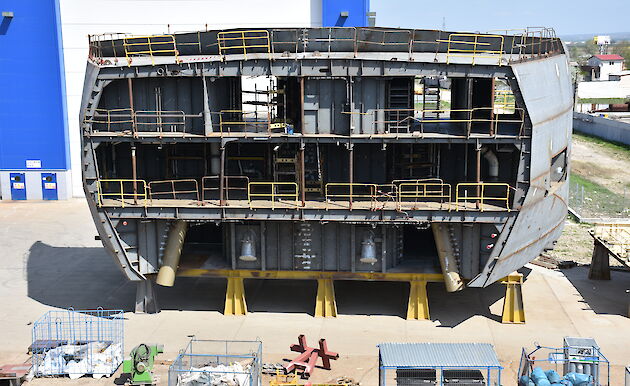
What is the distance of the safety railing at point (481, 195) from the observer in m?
23.1

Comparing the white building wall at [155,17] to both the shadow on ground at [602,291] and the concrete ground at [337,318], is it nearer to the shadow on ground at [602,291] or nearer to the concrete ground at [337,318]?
the concrete ground at [337,318]

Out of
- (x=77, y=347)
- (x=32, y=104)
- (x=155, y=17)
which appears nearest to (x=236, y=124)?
(x=77, y=347)

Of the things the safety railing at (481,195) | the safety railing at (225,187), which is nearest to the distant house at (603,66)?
the safety railing at (481,195)

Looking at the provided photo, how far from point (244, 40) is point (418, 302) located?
998 cm

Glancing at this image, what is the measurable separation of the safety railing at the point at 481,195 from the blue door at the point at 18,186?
96.0 feet

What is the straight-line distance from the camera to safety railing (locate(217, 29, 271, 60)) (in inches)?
930

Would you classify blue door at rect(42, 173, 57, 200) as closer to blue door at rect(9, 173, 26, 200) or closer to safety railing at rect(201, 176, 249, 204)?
blue door at rect(9, 173, 26, 200)

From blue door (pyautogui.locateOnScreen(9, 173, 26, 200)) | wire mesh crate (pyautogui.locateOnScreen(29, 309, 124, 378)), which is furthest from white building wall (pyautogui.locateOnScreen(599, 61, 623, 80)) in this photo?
wire mesh crate (pyautogui.locateOnScreen(29, 309, 124, 378))

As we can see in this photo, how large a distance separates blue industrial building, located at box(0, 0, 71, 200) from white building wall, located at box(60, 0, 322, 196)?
0.64 metres

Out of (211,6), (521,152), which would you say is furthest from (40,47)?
(521,152)

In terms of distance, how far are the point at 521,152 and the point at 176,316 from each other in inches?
485

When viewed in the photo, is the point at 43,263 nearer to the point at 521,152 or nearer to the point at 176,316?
the point at 176,316

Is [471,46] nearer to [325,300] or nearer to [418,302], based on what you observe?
[418,302]

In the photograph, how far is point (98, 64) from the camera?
2367cm
